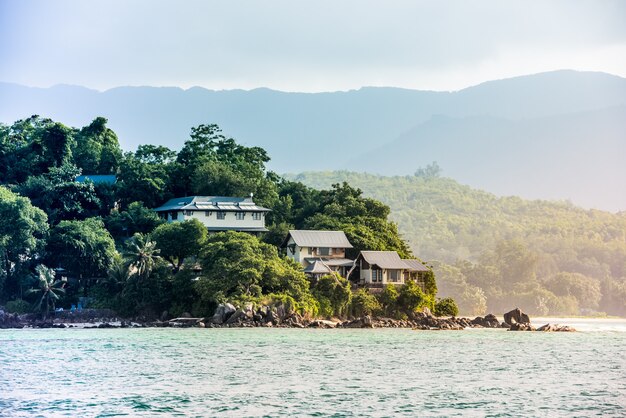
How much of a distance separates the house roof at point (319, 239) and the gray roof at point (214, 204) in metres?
4.98

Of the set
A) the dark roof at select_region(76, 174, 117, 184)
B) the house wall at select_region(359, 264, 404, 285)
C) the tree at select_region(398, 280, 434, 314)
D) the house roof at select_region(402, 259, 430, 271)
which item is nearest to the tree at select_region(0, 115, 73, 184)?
the dark roof at select_region(76, 174, 117, 184)

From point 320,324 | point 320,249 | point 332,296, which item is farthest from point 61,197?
point 320,324

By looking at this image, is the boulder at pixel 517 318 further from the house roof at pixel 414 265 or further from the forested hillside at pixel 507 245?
the forested hillside at pixel 507 245

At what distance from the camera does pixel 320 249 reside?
191ft

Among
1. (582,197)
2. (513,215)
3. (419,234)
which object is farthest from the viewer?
(582,197)

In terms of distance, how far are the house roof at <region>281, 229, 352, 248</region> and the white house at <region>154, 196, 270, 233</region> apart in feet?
14.3

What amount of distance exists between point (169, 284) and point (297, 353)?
18.3m

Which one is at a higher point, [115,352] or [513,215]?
[513,215]

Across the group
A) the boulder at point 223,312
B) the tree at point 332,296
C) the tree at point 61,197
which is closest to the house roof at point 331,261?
the tree at point 332,296

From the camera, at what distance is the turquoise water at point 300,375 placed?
2439 centimetres

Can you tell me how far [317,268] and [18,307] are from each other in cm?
1687

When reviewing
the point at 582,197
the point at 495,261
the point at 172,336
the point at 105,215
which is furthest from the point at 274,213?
the point at 582,197

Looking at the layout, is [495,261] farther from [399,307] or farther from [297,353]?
[297,353]

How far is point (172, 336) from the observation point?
44062 mm
